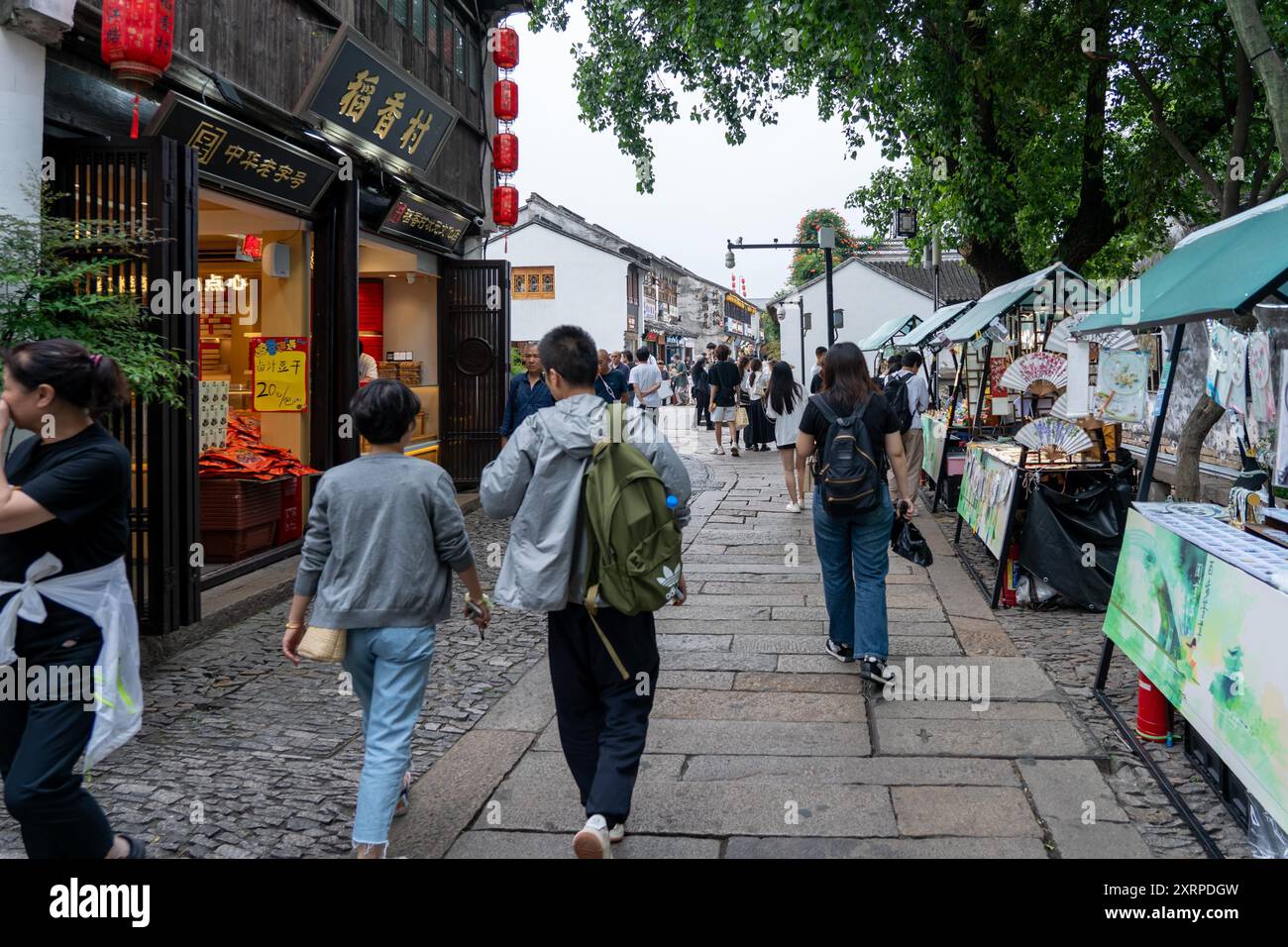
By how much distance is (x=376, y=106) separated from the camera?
384 inches

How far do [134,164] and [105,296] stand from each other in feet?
4.16

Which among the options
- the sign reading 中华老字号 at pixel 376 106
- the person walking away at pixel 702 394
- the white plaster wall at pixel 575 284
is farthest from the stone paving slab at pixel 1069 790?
the white plaster wall at pixel 575 284

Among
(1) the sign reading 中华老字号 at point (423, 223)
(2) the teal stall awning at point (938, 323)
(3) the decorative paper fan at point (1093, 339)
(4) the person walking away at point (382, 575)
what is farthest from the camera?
(2) the teal stall awning at point (938, 323)

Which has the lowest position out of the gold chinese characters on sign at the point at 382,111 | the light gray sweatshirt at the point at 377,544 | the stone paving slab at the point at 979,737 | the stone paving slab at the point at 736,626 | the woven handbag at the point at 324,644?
the stone paving slab at the point at 979,737

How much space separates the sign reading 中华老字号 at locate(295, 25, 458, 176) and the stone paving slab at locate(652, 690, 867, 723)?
5.85 m

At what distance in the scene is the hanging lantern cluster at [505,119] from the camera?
14.1m

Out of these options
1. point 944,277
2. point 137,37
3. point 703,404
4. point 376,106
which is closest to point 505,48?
point 376,106

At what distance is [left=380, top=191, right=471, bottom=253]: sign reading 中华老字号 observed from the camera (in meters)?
11.1

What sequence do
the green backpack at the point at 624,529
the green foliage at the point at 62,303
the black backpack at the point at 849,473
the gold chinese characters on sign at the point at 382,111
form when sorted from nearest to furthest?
the green backpack at the point at 624,529 < the green foliage at the point at 62,303 < the black backpack at the point at 849,473 < the gold chinese characters on sign at the point at 382,111

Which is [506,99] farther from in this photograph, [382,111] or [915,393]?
[915,393]

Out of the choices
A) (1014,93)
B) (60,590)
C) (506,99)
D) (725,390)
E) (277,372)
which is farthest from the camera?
(725,390)

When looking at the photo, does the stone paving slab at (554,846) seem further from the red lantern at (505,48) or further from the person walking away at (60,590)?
the red lantern at (505,48)

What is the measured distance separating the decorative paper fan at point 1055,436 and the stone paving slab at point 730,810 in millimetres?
4120

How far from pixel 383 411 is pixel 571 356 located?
2.15 feet
